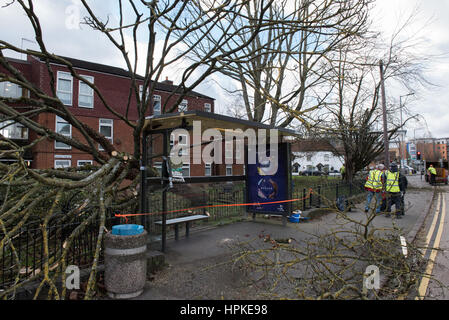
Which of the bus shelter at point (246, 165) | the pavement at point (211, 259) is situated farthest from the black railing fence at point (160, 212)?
the pavement at point (211, 259)

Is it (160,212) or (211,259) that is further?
(160,212)

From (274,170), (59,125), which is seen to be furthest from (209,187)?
(59,125)

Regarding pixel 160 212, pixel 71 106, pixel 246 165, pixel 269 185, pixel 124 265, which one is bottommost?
pixel 124 265

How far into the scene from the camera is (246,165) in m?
9.27

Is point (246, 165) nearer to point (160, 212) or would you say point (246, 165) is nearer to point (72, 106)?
point (160, 212)

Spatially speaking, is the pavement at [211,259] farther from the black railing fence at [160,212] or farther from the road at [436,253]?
the black railing fence at [160,212]

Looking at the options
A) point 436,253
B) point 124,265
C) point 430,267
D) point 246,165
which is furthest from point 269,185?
point 124,265

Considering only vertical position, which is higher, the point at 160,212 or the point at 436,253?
the point at 160,212

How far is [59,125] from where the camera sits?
73.4ft

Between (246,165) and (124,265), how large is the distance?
5.94 meters

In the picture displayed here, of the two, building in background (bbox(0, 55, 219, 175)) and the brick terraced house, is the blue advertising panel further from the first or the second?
the brick terraced house

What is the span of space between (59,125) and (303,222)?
71.3 feet
